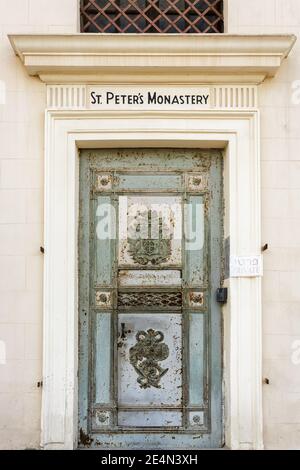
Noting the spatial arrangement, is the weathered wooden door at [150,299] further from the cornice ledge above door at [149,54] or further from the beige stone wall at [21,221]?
the cornice ledge above door at [149,54]

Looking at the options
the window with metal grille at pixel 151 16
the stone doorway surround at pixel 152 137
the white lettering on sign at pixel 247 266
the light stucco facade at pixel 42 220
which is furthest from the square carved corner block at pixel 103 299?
the window with metal grille at pixel 151 16

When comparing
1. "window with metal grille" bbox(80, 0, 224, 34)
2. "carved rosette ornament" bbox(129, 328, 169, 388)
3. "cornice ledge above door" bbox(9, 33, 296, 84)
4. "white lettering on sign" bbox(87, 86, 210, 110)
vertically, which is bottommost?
"carved rosette ornament" bbox(129, 328, 169, 388)

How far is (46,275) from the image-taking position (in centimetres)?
717

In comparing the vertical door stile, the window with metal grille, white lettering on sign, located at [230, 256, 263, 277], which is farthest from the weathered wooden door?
the window with metal grille

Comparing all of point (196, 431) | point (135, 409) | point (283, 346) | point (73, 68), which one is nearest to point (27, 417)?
point (135, 409)

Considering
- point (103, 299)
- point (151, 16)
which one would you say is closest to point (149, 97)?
point (151, 16)

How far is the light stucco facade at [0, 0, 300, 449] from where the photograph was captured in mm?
7148

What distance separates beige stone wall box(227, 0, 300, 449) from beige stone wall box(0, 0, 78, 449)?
5.86ft

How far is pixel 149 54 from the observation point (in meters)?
7.15

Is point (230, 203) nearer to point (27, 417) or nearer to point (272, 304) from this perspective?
point (272, 304)

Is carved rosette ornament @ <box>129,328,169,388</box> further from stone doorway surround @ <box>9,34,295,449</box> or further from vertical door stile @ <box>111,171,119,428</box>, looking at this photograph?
stone doorway surround @ <box>9,34,295,449</box>

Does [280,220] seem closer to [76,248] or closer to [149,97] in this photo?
[149,97]

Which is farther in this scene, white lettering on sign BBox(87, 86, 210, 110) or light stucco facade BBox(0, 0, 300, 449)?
white lettering on sign BBox(87, 86, 210, 110)

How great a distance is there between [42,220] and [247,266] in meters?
1.82
